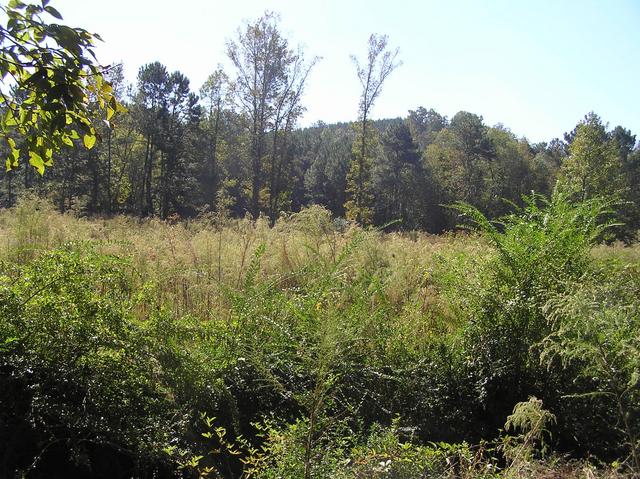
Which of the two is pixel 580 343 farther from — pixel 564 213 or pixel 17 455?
pixel 17 455

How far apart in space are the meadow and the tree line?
1470 centimetres

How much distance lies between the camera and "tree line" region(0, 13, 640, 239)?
24859 millimetres

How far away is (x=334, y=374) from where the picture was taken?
346cm

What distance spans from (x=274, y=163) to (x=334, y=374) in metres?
26.4

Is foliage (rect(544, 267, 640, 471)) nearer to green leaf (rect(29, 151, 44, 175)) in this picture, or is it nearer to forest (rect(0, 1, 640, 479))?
forest (rect(0, 1, 640, 479))

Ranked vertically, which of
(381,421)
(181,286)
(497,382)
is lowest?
(381,421)

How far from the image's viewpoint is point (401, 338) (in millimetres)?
4020

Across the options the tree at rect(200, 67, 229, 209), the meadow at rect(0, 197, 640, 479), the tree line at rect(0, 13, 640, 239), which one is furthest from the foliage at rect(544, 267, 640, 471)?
the tree at rect(200, 67, 229, 209)

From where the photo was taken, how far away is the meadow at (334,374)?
2.63m

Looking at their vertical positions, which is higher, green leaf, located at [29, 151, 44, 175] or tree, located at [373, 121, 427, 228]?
tree, located at [373, 121, 427, 228]

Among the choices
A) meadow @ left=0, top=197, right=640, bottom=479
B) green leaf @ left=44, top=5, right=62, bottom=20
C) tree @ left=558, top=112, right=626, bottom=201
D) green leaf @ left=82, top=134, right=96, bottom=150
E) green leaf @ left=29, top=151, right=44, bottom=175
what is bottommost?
meadow @ left=0, top=197, right=640, bottom=479

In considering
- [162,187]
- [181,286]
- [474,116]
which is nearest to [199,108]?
[162,187]

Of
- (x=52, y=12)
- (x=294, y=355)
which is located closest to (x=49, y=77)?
(x=52, y=12)

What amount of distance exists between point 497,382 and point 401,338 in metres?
0.77
